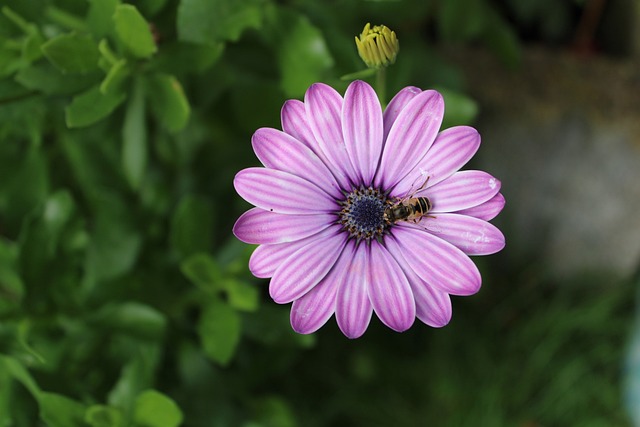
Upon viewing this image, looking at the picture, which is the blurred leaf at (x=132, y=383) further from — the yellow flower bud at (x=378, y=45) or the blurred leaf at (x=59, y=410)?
the yellow flower bud at (x=378, y=45)

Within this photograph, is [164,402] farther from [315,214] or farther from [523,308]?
[523,308]

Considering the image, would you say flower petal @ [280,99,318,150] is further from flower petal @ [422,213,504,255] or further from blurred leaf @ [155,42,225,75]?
blurred leaf @ [155,42,225,75]

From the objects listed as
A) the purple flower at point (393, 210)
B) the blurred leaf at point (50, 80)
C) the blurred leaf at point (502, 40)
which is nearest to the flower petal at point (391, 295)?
the purple flower at point (393, 210)

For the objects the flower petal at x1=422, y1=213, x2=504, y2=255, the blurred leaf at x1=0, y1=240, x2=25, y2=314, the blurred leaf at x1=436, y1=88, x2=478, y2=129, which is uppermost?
the blurred leaf at x1=436, y1=88, x2=478, y2=129

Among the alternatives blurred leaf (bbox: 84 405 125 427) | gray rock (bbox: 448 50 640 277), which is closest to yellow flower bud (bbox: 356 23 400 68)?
blurred leaf (bbox: 84 405 125 427)

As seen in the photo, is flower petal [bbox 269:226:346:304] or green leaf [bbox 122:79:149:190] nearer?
flower petal [bbox 269:226:346:304]

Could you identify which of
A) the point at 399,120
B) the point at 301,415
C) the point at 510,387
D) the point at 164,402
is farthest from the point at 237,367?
the point at 399,120

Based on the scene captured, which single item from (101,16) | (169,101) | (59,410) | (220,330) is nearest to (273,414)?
(220,330)

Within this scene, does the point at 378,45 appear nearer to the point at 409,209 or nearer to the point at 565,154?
the point at 409,209
